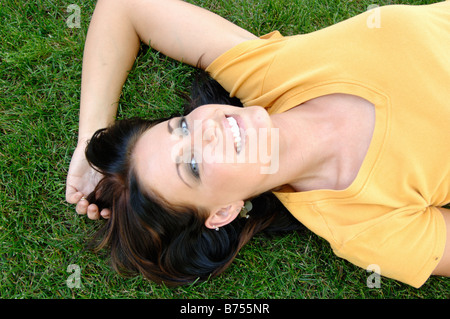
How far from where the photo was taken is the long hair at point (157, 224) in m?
1.86

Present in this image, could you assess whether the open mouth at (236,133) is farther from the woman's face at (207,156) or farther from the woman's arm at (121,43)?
the woman's arm at (121,43)

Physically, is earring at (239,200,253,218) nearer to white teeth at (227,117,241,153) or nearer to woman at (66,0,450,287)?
woman at (66,0,450,287)

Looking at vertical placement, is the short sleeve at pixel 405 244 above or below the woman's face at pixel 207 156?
below

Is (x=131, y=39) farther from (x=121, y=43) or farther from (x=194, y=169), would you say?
(x=194, y=169)

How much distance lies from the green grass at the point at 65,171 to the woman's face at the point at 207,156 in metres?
0.86

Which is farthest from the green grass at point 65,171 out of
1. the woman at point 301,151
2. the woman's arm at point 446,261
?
the woman's arm at point 446,261

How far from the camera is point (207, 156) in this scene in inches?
61.7

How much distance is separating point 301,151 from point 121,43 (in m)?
1.35

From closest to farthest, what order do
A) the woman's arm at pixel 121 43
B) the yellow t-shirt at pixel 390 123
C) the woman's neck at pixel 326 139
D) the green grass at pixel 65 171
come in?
1. the yellow t-shirt at pixel 390 123
2. the woman's neck at pixel 326 139
3. the woman's arm at pixel 121 43
4. the green grass at pixel 65 171

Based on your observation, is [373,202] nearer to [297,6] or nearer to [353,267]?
A: [353,267]

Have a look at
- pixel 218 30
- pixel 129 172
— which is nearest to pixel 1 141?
pixel 129 172

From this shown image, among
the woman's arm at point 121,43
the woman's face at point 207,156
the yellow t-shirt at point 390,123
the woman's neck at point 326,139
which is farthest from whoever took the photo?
the woman's arm at point 121,43

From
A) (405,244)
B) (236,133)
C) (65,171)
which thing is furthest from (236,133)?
(65,171)

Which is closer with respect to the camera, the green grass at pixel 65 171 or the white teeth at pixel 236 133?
the white teeth at pixel 236 133
